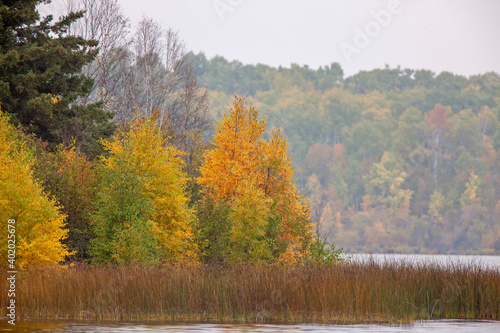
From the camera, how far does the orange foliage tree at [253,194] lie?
106 ft

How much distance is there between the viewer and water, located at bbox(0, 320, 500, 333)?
18.5 m

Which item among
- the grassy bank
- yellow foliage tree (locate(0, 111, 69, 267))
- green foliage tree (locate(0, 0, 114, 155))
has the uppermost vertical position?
green foliage tree (locate(0, 0, 114, 155))

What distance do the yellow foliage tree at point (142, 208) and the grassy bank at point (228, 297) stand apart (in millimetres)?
4091

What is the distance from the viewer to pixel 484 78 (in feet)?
457

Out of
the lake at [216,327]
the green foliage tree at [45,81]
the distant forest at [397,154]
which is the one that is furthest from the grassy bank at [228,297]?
the distant forest at [397,154]

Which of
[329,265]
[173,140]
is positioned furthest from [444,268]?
[173,140]

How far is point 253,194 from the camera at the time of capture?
108 feet

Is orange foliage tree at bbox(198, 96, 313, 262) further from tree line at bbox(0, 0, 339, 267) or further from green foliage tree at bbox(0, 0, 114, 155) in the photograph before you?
green foliage tree at bbox(0, 0, 114, 155)

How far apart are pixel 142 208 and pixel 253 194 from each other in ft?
21.3

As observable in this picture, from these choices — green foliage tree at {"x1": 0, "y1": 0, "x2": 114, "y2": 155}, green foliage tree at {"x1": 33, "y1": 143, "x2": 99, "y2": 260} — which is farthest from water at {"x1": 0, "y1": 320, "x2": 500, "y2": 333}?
green foliage tree at {"x1": 0, "y1": 0, "x2": 114, "y2": 155}

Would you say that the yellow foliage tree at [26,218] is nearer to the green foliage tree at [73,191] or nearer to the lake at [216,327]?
the green foliage tree at [73,191]

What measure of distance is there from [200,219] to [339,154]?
300ft

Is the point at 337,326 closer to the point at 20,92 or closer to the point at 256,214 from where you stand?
the point at 256,214

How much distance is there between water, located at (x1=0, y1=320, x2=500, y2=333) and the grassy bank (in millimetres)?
1009
